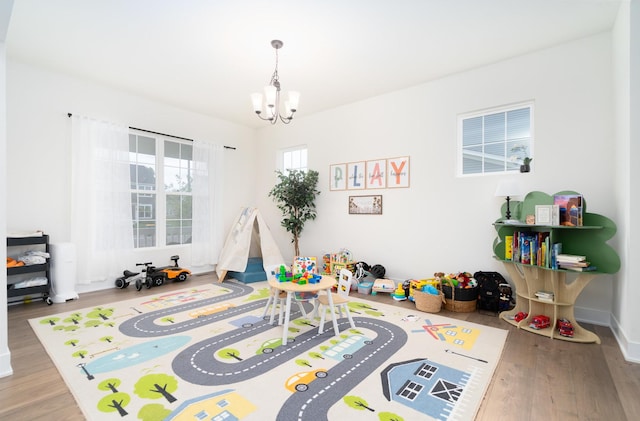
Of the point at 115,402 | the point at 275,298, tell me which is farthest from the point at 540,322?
the point at 115,402

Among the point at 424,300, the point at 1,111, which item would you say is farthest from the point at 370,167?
the point at 1,111

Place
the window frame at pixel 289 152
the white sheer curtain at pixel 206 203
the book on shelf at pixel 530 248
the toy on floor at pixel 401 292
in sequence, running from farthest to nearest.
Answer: the window frame at pixel 289 152 → the white sheer curtain at pixel 206 203 → the toy on floor at pixel 401 292 → the book on shelf at pixel 530 248

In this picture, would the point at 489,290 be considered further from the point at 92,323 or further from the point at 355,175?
the point at 92,323

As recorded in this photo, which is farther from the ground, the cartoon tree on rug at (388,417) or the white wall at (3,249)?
the white wall at (3,249)

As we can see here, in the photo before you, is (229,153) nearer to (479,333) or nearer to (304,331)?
(304,331)

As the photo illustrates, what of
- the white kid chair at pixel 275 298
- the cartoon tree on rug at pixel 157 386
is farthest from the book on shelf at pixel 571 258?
the cartoon tree on rug at pixel 157 386

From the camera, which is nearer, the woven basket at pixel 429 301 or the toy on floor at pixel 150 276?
the woven basket at pixel 429 301

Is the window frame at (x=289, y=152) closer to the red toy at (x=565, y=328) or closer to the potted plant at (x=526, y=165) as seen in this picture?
the potted plant at (x=526, y=165)

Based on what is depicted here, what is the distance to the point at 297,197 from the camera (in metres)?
5.30

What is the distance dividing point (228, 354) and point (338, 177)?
11.3 feet

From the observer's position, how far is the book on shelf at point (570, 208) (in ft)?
9.34

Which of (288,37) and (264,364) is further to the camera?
(288,37)

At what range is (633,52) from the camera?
2.41 meters

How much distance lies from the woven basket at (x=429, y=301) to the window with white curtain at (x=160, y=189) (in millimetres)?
4094
